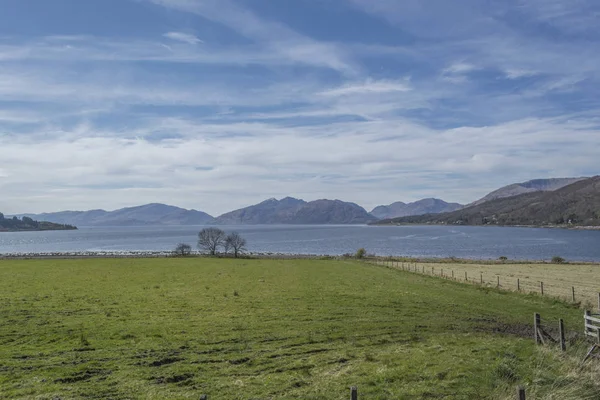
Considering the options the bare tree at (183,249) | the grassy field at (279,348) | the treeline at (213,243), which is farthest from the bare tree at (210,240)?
the grassy field at (279,348)

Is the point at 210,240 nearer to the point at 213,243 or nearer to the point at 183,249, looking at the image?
the point at 213,243

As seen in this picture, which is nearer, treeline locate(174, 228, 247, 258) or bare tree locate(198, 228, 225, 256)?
treeline locate(174, 228, 247, 258)

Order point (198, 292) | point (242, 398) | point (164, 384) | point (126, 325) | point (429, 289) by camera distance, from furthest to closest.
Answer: point (429, 289), point (198, 292), point (126, 325), point (164, 384), point (242, 398)

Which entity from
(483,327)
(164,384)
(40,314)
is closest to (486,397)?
(164,384)

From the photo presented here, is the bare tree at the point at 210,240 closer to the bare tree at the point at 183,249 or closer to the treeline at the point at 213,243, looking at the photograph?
the treeline at the point at 213,243

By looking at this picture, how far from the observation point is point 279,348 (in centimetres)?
1889

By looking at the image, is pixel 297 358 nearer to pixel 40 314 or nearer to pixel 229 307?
pixel 229 307

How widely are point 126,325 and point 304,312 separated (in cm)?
1068

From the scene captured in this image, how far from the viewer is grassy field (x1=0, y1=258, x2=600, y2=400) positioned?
14008mm

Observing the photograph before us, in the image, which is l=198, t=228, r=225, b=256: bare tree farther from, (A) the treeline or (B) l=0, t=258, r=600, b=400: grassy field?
(B) l=0, t=258, r=600, b=400: grassy field

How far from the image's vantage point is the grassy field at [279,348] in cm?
1401

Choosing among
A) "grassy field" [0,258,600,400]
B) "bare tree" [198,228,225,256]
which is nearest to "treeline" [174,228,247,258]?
"bare tree" [198,228,225,256]

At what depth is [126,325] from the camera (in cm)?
2353

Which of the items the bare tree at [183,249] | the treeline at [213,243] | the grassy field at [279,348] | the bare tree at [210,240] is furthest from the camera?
the bare tree at [210,240]
